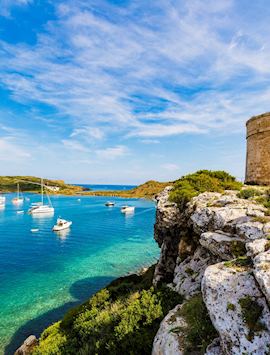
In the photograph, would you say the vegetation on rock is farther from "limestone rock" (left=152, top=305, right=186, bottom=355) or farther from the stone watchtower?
the stone watchtower

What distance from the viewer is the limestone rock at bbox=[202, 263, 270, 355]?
18.7ft

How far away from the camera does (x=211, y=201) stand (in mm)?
14344

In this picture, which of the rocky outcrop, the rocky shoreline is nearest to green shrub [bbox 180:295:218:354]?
the rocky shoreline

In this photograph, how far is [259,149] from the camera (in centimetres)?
1955

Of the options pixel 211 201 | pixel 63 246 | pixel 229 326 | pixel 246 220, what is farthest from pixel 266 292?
pixel 63 246

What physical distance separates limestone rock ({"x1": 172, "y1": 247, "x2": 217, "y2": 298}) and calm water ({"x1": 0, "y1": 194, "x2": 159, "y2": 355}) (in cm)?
1420

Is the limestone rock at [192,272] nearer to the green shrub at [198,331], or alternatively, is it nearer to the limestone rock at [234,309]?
the green shrub at [198,331]

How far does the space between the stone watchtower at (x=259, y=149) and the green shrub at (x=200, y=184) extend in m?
1.76

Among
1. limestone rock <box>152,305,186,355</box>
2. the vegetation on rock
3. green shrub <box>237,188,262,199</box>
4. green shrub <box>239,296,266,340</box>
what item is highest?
green shrub <box>237,188,262,199</box>

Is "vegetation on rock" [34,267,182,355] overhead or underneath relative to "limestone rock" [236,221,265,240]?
underneath

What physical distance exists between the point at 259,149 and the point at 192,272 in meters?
12.0

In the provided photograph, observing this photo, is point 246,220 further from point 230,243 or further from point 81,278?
point 81,278

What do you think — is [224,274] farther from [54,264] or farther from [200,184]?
[54,264]

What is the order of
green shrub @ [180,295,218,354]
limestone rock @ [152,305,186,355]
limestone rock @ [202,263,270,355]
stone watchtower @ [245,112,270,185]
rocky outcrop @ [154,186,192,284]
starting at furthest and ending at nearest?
stone watchtower @ [245,112,270,185], rocky outcrop @ [154,186,192,284], limestone rock @ [152,305,186,355], green shrub @ [180,295,218,354], limestone rock @ [202,263,270,355]
